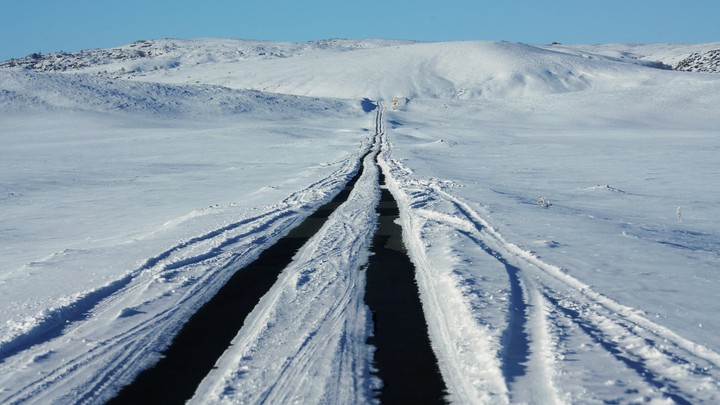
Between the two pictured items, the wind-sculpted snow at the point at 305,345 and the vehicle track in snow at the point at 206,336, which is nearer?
the wind-sculpted snow at the point at 305,345

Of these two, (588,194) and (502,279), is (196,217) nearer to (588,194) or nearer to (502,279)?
(502,279)

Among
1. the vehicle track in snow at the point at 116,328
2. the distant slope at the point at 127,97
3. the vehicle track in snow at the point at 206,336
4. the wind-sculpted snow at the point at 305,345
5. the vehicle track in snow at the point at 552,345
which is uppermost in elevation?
the distant slope at the point at 127,97

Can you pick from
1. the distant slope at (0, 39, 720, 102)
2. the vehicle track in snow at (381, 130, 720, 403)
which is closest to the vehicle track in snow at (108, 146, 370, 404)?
the vehicle track in snow at (381, 130, 720, 403)

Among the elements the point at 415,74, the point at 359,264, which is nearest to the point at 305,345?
the point at 359,264

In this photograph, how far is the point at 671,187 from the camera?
68.3 ft

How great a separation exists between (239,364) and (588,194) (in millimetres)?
14837

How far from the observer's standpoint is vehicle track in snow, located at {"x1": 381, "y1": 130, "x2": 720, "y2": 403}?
16.1 feet

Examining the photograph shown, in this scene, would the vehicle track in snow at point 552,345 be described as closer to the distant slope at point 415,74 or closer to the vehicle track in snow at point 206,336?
the vehicle track in snow at point 206,336

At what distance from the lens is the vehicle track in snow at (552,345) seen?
16.1 feet

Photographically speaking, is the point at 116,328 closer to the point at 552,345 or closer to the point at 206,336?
the point at 206,336

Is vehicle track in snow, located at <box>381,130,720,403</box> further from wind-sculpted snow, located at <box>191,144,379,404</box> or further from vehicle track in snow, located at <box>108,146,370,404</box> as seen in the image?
vehicle track in snow, located at <box>108,146,370,404</box>

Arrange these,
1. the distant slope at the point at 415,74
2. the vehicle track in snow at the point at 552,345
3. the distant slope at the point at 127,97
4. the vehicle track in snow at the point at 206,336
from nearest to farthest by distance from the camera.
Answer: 1. the vehicle track in snow at the point at 552,345
2. the vehicle track in snow at the point at 206,336
3. the distant slope at the point at 127,97
4. the distant slope at the point at 415,74

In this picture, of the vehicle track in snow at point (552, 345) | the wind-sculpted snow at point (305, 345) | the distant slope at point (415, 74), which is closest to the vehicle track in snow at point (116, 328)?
the wind-sculpted snow at point (305, 345)

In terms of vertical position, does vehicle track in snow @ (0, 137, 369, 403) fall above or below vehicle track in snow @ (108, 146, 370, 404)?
below
